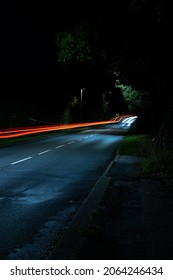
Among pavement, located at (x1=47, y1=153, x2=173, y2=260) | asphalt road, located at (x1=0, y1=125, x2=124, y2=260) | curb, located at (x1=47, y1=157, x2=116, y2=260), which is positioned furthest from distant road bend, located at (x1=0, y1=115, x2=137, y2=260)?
pavement, located at (x1=47, y1=153, x2=173, y2=260)

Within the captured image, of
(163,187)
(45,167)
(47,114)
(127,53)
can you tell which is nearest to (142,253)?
(163,187)

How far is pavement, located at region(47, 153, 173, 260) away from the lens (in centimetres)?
603

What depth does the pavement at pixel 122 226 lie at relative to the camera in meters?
6.03

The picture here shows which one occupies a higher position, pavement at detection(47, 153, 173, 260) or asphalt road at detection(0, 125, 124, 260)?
pavement at detection(47, 153, 173, 260)

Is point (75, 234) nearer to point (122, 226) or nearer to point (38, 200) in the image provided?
point (122, 226)

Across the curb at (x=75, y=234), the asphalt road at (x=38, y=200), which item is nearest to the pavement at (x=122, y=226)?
the curb at (x=75, y=234)

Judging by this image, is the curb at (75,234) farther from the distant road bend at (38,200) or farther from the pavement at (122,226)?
the distant road bend at (38,200)

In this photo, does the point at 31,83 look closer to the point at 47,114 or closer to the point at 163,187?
the point at 47,114

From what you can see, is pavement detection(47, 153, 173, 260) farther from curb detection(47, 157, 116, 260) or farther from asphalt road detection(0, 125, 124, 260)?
asphalt road detection(0, 125, 124, 260)

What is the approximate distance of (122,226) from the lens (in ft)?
24.7

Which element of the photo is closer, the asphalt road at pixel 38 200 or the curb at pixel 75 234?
the curb at pixel 75 234

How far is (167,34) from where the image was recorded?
13.9 meters

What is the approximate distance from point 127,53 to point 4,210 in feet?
27.5

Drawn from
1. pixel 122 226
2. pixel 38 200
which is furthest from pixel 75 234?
pixel 38 200
